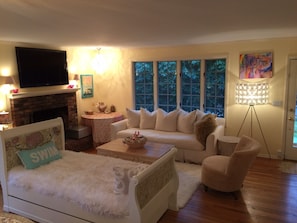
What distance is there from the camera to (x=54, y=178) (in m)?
2.95

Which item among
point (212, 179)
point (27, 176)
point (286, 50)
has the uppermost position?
point (286, 50)

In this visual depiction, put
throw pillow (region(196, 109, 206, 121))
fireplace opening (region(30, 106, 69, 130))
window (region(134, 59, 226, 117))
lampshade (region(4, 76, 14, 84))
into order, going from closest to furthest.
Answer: lampshade (region(4, 76, 14, 84)) → fireplace opening (region(30, 106, 69, 130)) → throw pillow (region(196, 109, 206, 121)) → window (region(134, 59, 226, 117))

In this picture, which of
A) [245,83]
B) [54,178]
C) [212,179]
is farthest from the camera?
[245,83]

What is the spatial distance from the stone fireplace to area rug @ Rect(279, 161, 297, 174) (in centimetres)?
468

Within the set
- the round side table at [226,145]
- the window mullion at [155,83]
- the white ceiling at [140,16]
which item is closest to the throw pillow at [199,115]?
the round side table at [226,145]

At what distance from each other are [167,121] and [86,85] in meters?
2.47

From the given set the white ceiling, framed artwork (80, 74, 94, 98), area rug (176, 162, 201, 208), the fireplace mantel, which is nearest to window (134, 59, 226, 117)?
framed artwork (80, 74, 94, 98)

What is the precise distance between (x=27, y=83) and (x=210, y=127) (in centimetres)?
377

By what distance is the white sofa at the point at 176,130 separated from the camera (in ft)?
15.5

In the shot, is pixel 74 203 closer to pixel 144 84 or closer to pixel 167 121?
pixel 167 121

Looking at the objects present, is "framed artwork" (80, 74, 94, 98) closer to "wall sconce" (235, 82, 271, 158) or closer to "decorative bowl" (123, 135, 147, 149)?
"decorative bowl" (123, 135, 147, 149)

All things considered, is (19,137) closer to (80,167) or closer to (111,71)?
(80,167)

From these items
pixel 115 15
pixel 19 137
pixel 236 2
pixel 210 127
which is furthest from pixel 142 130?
pixel 236 2

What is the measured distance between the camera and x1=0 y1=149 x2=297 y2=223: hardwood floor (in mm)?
3010
